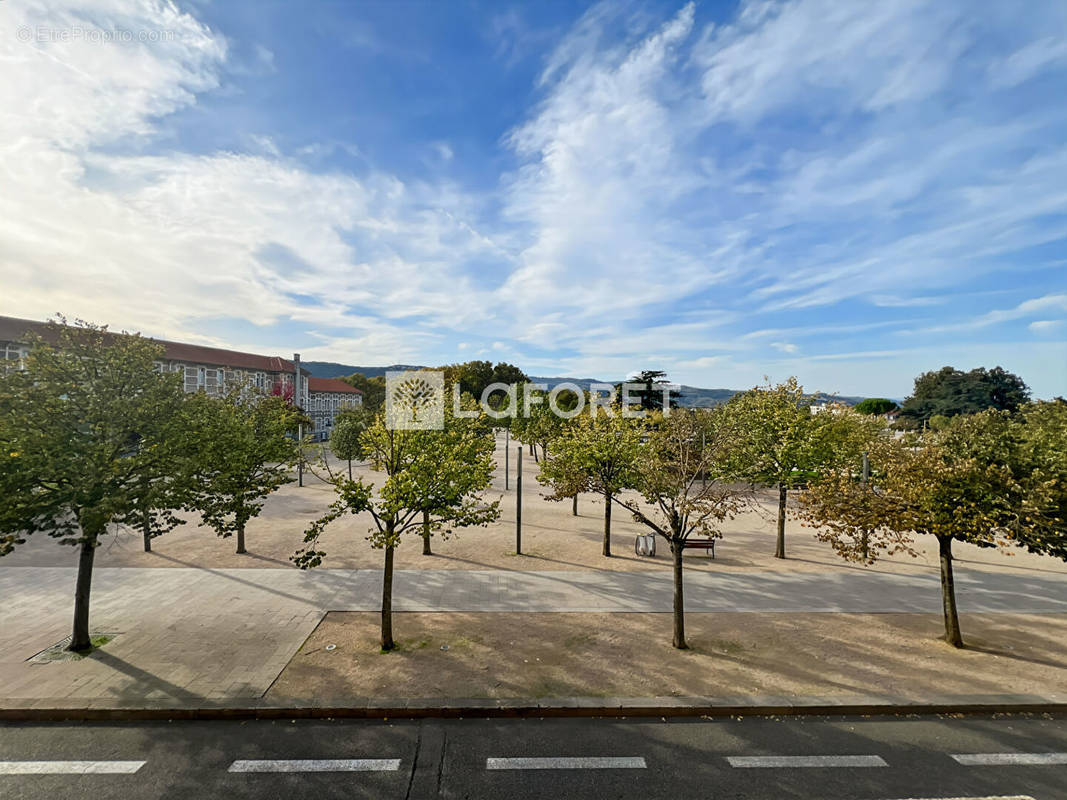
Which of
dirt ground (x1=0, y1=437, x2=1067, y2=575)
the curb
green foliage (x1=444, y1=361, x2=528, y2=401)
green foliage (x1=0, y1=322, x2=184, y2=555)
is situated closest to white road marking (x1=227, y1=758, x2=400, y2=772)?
the curb

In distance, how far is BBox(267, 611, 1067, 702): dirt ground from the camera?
301 inches

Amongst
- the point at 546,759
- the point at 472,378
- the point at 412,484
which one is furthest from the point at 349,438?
the point at 472,378

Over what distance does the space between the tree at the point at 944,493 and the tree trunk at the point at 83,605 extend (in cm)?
1432

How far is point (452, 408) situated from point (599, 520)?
34.2 feet

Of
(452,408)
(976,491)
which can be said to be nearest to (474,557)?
(452,408)

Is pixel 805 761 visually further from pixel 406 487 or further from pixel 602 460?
pixel 602 460

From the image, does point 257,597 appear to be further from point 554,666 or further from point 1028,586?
point 1028,586

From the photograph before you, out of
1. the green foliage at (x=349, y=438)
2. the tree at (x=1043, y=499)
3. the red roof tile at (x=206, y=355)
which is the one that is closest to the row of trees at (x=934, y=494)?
the tree at (x=1043, y=499)

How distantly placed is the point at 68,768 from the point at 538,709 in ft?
20.5

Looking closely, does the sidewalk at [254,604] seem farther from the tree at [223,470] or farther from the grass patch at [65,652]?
the tree at [223,470]

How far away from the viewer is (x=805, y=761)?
6199 mm

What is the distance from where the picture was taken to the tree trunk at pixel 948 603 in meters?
9.21

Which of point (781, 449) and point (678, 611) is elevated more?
point (781, 449)

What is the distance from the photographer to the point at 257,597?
444 inches
